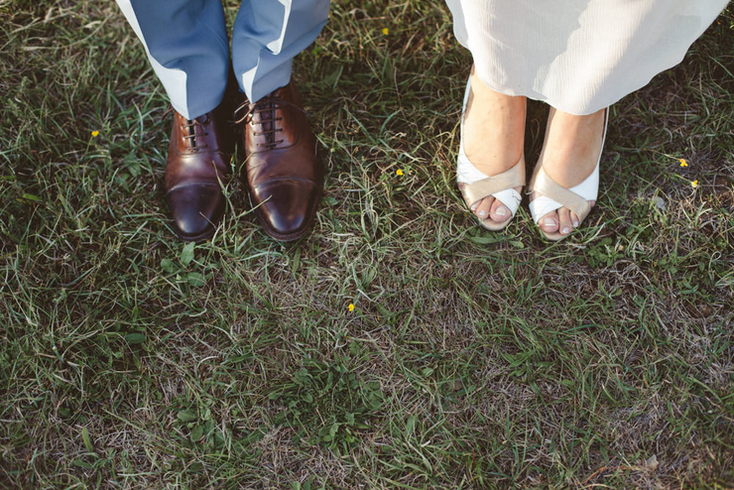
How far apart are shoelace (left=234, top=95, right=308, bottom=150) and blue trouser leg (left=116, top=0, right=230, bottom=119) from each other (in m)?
0.10

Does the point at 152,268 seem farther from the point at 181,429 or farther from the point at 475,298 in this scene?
the point at 475,298

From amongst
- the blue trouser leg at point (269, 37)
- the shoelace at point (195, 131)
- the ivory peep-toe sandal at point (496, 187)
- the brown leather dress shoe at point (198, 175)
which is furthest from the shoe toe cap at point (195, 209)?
the ivory peep-toe sandal at point (496, 187)

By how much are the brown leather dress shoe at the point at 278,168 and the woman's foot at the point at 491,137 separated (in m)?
0.55

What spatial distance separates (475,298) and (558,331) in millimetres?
281

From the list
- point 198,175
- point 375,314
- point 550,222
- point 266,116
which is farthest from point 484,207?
point 198,175

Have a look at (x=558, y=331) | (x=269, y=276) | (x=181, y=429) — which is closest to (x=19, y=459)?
(x=181, y=429)

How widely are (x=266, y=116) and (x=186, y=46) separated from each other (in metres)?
0.33

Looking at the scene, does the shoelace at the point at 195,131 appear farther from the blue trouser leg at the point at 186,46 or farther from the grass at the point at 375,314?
the grass at the point at 375,314

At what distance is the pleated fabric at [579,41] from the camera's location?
1.14 metres

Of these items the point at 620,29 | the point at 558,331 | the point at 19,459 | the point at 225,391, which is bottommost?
the point at 19,459

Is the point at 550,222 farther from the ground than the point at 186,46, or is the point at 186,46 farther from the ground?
the point at 186,46

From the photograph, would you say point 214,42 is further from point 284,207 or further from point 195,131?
point 284,207

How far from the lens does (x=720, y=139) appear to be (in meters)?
1.77

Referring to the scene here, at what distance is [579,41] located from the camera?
4.07 feet
